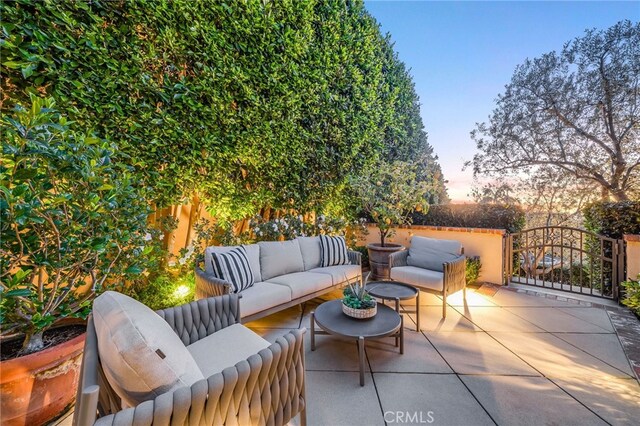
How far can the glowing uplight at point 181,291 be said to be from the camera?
3262mm

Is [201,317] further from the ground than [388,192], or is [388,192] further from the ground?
[388,192]

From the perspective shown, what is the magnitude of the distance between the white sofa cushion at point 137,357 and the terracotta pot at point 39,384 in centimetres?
94

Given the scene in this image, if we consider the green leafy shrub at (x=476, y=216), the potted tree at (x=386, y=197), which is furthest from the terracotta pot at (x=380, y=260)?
the green leafy shrub at (x=476, y=216)

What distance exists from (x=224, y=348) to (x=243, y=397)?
2.23 feet

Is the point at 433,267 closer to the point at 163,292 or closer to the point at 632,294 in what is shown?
the point at 632,294

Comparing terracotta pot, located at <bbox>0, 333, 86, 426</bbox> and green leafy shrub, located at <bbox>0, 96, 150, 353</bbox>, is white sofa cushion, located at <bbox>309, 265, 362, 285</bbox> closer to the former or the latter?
green leafy shrub, located at <bbox>0, 96, 150, 353</bbox>

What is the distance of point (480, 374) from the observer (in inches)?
90.0

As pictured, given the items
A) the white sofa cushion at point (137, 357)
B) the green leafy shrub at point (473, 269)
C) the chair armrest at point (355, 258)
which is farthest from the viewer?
the green leafy shrub at point (473, 269)

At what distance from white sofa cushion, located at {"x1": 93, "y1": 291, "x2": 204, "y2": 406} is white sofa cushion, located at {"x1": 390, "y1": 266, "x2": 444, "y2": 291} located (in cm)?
316

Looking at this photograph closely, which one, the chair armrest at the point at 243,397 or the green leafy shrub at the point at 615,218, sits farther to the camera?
the green leafy shrub at the point at 615,218

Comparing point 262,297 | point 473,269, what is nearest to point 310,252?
point 262,297

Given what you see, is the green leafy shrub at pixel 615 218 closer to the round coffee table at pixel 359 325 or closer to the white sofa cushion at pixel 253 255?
the round coffee table at pixel 359 325

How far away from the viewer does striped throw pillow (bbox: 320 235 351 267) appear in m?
4.20

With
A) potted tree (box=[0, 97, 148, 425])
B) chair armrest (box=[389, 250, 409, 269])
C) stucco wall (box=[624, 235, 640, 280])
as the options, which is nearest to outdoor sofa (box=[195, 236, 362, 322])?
chair armrest (box=[389, 250, 409, 269])
